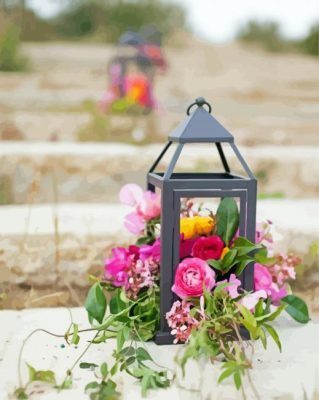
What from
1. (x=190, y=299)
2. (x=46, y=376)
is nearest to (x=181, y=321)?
(x=190, y=299)

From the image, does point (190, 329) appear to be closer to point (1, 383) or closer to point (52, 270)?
point (1, 383)

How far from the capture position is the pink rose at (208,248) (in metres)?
2.16

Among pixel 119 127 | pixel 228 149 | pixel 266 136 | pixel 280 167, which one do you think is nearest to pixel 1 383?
pixel 280 167

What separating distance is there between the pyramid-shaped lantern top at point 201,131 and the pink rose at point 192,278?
341mm

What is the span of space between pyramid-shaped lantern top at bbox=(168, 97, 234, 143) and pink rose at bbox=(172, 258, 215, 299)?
0.34 m

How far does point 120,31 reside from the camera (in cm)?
1866

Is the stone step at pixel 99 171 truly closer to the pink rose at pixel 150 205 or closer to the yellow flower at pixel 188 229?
the pink rose at pixel 150 205

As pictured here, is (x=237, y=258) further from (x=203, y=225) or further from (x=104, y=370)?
(x=104, y=370)

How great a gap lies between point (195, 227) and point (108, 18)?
56.7 feet

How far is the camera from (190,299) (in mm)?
2088

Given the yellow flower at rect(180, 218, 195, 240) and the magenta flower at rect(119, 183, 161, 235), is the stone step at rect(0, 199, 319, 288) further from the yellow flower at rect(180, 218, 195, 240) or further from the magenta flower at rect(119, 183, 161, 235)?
the yellow flower at rect(180, 218, 195, 240)

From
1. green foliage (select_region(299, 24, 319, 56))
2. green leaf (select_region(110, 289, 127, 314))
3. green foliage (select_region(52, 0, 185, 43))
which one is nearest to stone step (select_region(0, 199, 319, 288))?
green leaf (select_region(110, 289, 127, 314))

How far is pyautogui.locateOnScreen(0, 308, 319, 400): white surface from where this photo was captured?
183 cm

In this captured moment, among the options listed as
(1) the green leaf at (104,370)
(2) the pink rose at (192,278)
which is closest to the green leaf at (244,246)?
(2) the pink rose at (192,278)
